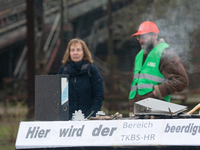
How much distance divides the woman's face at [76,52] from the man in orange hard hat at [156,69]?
0.71 meters

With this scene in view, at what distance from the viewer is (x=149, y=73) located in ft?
12.1

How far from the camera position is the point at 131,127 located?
2486 mm

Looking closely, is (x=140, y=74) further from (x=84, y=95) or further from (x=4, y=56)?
(x=4, y=56)

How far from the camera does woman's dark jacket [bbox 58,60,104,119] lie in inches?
159

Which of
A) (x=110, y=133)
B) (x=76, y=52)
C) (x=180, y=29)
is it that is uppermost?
(x=180, y=29)

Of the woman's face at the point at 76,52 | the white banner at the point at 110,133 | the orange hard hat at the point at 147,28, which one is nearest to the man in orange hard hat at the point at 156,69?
the orange hard hat at the point at 147,28

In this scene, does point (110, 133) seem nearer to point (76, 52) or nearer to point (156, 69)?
point (156, 69)

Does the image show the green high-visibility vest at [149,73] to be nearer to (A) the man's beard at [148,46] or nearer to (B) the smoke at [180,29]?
(A) the man's beard at [148,46]

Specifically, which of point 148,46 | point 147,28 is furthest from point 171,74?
point 147,28

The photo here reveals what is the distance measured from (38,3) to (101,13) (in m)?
4.56

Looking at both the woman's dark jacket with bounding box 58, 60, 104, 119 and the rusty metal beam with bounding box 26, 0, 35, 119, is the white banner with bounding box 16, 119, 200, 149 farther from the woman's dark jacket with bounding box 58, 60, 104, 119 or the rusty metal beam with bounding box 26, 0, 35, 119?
the rusty metal beam with bounding box 26, 0, 35, 119

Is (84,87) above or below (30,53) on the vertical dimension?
below

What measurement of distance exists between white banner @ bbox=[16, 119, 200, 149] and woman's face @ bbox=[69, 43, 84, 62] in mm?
1579

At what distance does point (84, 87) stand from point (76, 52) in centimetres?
41
